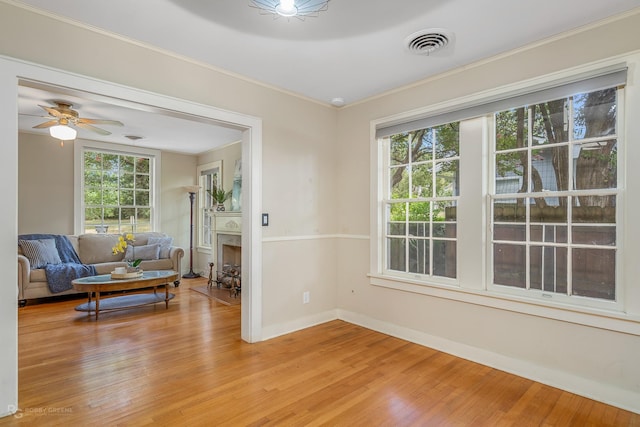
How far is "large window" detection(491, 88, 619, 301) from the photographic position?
7.38 feet

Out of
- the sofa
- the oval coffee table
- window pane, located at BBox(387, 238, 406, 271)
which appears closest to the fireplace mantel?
the sofa

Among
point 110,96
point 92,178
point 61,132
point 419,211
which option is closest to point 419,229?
point 419,211

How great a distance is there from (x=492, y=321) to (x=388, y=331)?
41.4 inches

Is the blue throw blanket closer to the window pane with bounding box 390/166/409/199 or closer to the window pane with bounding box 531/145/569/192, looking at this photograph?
the window pane with bounding box 390/166/409/199

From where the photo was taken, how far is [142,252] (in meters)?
5.68

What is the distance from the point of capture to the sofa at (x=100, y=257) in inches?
176

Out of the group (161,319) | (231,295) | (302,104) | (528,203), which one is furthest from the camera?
(231,295)

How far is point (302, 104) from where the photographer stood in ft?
11.8

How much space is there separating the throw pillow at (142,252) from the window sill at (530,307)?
4.33m

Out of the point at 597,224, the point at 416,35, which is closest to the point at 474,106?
the point at 416,35

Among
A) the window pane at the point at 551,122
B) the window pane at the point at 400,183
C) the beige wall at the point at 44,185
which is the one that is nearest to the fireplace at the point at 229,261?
the beige wall at the point at 44,185

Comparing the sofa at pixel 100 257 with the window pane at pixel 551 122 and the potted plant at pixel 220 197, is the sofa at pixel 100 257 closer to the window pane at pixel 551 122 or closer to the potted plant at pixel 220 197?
the potted plant at pixel 220 197

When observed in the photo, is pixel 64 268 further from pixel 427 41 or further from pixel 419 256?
pixel 427 41

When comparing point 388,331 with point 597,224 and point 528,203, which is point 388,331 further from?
point 597,224
